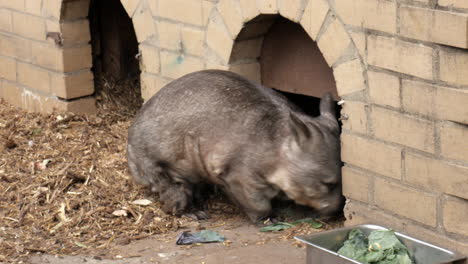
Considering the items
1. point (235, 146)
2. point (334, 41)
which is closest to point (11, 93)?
point (235, 146)

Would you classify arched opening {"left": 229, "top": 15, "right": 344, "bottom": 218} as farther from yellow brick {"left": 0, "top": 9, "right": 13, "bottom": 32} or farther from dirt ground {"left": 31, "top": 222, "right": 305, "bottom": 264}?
yellow brick {"left": 0, "top": 9, "right": 13, "bottom": 32}

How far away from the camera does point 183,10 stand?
783 centimetres

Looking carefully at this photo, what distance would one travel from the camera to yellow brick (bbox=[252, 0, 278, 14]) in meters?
6.96

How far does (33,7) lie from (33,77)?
0.70 metres

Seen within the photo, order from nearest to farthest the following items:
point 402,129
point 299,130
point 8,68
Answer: point 402,129, point 299,130, point 8,68

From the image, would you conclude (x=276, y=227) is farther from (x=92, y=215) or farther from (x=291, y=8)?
(x=291, y=8)

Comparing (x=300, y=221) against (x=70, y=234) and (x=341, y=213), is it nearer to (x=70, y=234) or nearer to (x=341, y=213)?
(x=341, y=213)

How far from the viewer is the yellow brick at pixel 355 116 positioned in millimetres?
6398

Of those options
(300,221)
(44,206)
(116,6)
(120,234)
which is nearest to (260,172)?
(300,221)

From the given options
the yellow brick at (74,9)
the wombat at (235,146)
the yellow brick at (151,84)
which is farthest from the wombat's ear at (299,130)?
the yellow brick at (74,9)

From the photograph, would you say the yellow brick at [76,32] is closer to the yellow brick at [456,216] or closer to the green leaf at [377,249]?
the green leaf at [377,249]

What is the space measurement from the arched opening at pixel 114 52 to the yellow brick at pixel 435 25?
427 cm

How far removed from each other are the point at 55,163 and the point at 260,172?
2123 mm

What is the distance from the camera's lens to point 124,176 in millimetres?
7965
